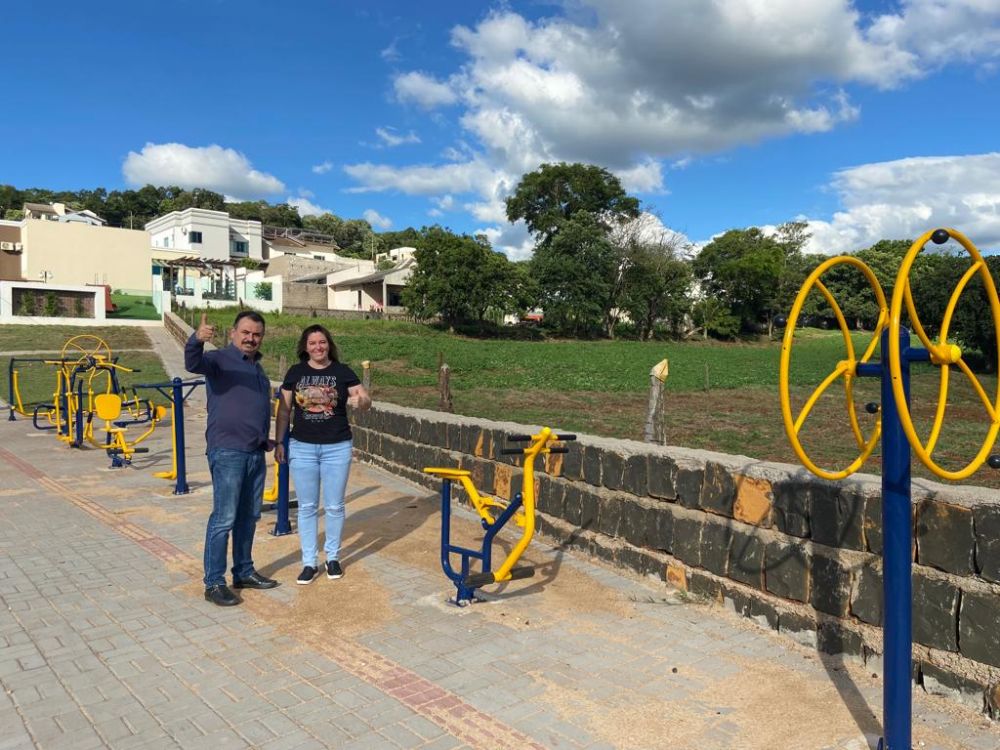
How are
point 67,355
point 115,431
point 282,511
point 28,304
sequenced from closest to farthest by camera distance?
point 282,511 < point 115,431 < point 67,355 < point 28,304

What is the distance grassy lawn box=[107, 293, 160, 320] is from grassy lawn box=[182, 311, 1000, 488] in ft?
32.6

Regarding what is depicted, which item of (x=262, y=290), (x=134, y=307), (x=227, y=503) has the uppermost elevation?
(x=262, y=290)

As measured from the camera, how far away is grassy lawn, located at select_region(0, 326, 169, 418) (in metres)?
17.8

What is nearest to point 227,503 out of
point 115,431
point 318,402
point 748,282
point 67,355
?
point 318,402

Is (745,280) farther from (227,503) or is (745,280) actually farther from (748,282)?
(227,503)

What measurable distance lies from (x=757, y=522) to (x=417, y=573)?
7.73ft

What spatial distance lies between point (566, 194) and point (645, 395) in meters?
51.8

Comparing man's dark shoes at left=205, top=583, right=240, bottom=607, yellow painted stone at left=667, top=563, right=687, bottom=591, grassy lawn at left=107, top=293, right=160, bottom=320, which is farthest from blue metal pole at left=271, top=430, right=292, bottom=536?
grassy lawn at left=107, top=293, right=160, bottom=320

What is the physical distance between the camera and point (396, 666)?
3646mm

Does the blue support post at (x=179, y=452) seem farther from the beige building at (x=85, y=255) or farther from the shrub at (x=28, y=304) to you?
the beige building at (x=85, y=255)

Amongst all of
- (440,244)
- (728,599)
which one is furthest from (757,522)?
(440,244)

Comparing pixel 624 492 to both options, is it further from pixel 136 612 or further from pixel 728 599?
pixel 136 612

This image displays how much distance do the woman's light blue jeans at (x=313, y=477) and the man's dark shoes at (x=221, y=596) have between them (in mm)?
561

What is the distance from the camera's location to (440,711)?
320cm
